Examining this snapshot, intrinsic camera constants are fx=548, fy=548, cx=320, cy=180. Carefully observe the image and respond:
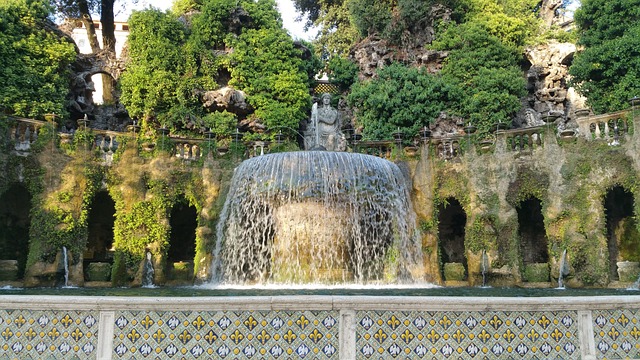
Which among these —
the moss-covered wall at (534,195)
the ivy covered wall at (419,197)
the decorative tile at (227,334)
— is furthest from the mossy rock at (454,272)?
the decorative tile at (227,334)

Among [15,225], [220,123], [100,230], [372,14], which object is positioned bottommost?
[100,230]

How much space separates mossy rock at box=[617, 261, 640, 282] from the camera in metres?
14.8

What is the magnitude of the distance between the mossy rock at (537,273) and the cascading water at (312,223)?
378cm

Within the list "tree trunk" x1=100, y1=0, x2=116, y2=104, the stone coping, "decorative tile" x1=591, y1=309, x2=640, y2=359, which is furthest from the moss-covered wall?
"tree trunk" x1=100, y1=0, x2=116, y2=104

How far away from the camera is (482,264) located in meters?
16.5

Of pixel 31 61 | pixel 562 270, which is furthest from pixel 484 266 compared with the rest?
pixel 31 61

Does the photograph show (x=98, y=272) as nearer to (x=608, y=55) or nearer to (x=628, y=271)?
(x=628, y=271)

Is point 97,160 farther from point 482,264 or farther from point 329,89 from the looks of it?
point 329,89

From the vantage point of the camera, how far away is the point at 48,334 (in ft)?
15.6

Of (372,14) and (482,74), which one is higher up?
(372,14)

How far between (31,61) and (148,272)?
10.8 m

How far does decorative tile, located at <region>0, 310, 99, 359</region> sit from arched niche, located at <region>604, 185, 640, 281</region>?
16.1 metres

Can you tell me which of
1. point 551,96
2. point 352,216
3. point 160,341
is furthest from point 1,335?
point 551,96

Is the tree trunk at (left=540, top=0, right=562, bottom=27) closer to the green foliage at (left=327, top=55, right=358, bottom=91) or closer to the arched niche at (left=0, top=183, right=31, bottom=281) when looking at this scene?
the green foliage at (left=327, top=55, right=358, bottom=91)
